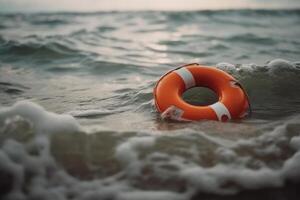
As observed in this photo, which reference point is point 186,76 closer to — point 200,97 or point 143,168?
point 200,97

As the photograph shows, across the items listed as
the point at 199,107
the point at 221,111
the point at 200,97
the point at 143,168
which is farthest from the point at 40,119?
the point at 200,97

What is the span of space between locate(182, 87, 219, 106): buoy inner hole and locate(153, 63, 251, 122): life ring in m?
0.48

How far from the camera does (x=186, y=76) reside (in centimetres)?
388

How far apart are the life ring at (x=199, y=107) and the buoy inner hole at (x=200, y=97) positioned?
476mm

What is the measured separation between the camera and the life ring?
3.53 metres

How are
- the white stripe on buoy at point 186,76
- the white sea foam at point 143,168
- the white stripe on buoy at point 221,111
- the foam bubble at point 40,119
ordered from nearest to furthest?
the white sea foam at point 143,168 → the foam bubble at point 40,119 → the white stripe on buoy at point 221,111 → the white stripe on buoy at point 186,76

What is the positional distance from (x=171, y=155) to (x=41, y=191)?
0.93 meters

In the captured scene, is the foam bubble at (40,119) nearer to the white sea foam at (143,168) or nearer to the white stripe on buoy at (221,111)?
the white sea foam at (143,168)

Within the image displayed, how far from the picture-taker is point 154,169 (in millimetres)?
2711

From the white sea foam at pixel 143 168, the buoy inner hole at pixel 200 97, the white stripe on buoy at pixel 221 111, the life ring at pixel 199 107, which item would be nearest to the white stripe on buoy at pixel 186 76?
the life ring at pixel 199 107

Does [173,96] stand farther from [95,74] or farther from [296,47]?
[296,47]

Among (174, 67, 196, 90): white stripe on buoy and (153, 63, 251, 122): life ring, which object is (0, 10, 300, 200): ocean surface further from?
(174, 67, 196, 90): white stripe on buoy

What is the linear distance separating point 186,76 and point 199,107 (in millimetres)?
429

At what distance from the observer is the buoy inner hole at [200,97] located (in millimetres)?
4418
